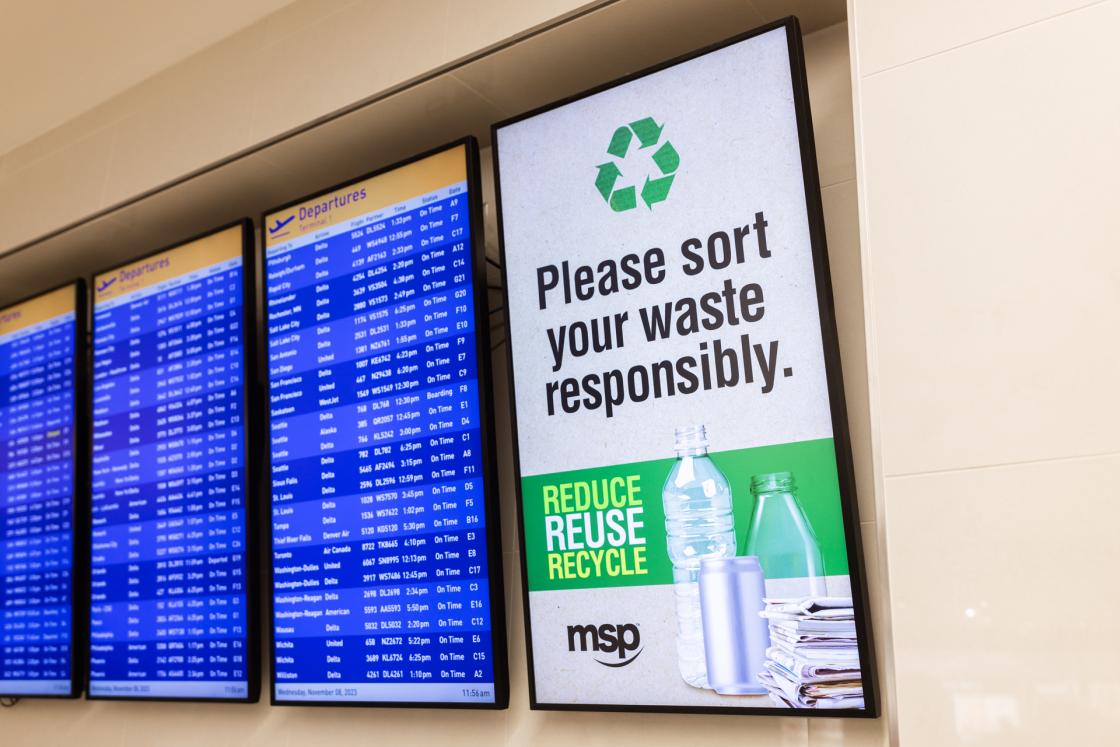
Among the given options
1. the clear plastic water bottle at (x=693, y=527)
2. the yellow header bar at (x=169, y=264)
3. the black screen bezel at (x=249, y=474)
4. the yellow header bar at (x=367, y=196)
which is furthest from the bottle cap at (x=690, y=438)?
the yellow header bar at (x=169, y=264)

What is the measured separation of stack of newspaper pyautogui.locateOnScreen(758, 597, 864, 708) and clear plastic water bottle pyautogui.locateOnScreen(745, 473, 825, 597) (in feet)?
0.09

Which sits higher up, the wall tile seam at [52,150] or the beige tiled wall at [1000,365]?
the wall tile seam at [52,150]

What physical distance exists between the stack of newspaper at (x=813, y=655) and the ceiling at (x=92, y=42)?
5.36 ft

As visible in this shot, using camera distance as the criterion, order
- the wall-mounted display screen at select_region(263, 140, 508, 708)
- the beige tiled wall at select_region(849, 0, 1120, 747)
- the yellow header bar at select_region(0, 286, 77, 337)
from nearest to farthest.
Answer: the beige tiled wall at select_region(849, 0, 1120, 747) → the wall-mounted display screen at select_region(263, 140, 508, 708) → the yellow header bar at select_region(0, 286, 77, 337)

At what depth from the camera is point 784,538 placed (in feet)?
4.64

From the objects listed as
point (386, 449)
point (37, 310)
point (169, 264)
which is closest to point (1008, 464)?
point (386, 449)

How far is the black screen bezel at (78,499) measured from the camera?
2312mm

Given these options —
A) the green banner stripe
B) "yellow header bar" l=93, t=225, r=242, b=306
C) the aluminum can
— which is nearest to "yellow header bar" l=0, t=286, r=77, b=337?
"yellow header bar" l=93, t=225, r=242, b=306

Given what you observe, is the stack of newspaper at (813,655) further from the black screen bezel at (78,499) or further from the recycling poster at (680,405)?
the black screen bezel at (78,499)

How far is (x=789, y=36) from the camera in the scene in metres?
1.51

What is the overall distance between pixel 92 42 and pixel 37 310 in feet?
2.51

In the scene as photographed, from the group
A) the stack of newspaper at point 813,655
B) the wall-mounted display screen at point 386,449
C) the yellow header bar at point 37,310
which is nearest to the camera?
the stack of newspaper at point 813,655

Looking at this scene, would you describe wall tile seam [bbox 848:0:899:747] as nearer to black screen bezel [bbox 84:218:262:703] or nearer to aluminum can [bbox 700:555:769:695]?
aluminum can [bbox 700:555:769:695]

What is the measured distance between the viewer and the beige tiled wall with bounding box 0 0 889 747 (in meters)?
1.52
